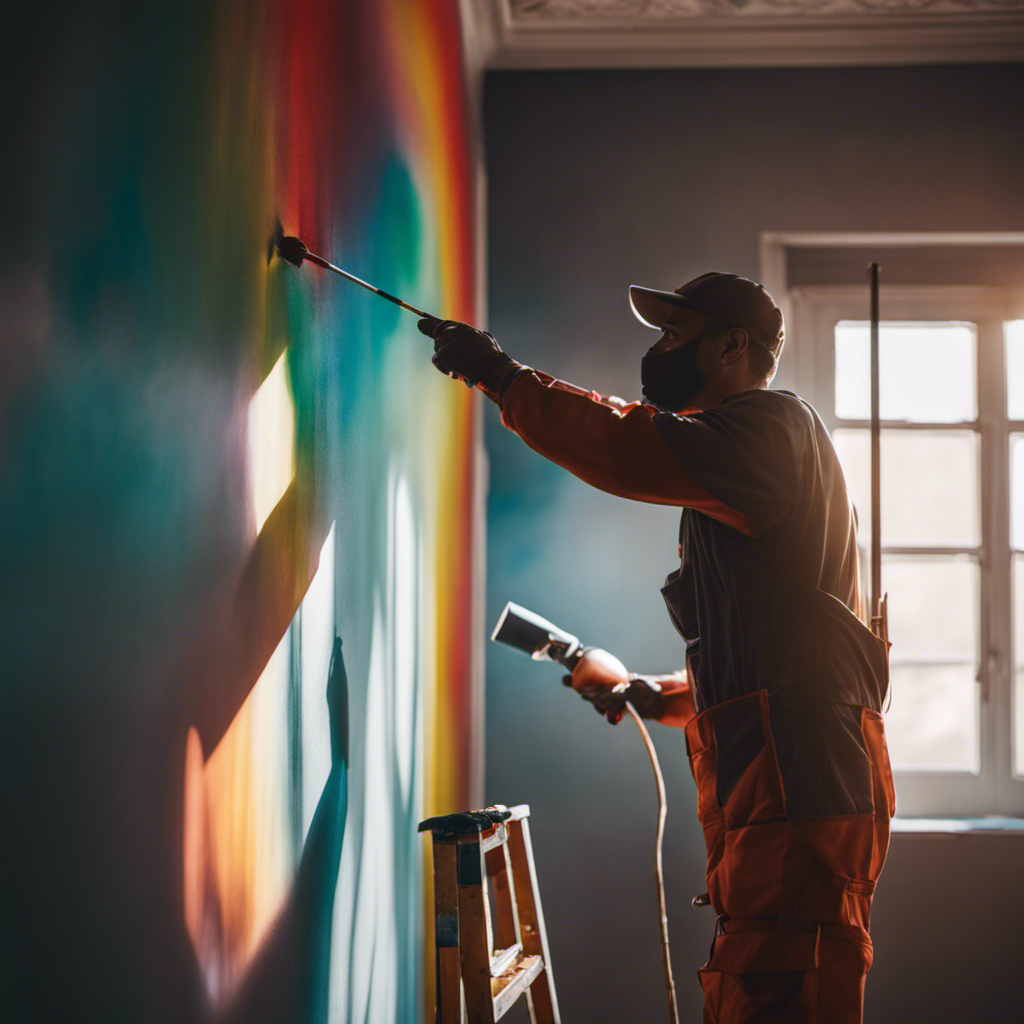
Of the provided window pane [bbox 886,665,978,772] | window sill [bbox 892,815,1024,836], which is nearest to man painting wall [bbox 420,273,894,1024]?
window sill [bbox 892,815,1024,836]

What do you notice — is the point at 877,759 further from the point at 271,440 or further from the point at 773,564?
the point at 271,440

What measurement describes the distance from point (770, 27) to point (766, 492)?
196cm

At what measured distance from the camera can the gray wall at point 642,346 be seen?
249 centimetres

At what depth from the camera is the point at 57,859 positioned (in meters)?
0.52

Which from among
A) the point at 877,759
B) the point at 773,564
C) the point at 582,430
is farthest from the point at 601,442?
the point at 877,759

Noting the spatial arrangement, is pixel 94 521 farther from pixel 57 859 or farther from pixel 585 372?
pixel 585 372

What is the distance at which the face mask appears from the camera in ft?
4.99

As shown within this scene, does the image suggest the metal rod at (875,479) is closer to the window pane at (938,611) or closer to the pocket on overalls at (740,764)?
the pocket on overalls at (740,764)

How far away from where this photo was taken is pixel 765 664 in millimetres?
1312

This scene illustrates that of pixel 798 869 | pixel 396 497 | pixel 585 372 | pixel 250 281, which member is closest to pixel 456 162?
pixel 585 372

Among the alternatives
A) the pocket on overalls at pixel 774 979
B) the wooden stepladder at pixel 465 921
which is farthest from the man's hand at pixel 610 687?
the pocket on overalls at pixel 774 979

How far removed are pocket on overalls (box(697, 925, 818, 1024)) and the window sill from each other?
1420mm

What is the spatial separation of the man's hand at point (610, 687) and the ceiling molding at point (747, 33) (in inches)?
68.9

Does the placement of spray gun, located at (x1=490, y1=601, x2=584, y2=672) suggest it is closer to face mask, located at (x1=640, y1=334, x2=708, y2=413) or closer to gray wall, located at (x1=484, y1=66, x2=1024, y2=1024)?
face mask, located at (x1=640, y1=334, x2=708, y2=413)
